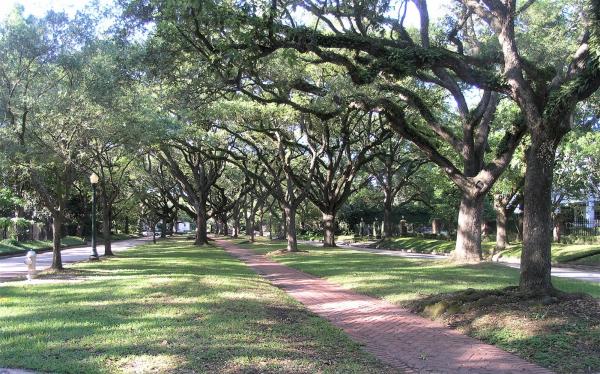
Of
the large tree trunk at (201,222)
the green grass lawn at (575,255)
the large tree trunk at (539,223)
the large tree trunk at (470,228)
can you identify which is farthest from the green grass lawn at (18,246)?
the large tree trunk at (539,223)

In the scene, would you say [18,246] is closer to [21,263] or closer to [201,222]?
[21,263]

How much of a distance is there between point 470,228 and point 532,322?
40.9 ft

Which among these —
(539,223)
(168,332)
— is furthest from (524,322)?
(168,332)

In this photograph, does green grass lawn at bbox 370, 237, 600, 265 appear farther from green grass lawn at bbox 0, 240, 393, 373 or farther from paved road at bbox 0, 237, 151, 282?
paved road at bbox 0, 237, 151, 282

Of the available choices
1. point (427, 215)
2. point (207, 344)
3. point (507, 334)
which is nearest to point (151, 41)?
point (207, 344)

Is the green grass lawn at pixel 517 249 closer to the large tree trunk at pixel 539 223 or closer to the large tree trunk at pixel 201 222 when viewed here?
the large tree trunk at pixel 539 223

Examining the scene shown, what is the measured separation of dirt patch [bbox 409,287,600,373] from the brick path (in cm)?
27

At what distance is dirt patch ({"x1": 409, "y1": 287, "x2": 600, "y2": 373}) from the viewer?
22.4 ft

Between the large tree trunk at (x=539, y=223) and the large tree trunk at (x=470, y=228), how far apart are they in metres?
10.2

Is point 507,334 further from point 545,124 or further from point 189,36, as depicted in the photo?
point 189,36

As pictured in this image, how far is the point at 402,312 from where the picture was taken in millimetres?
10406

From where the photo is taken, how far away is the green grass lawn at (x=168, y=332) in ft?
20.6

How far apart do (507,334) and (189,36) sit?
8397 millimetres

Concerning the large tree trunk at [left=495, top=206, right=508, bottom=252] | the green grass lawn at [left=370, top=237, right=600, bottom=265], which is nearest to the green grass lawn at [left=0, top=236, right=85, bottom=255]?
the green grass lawn at [left=370, top=237, right=600, bottom=265]
